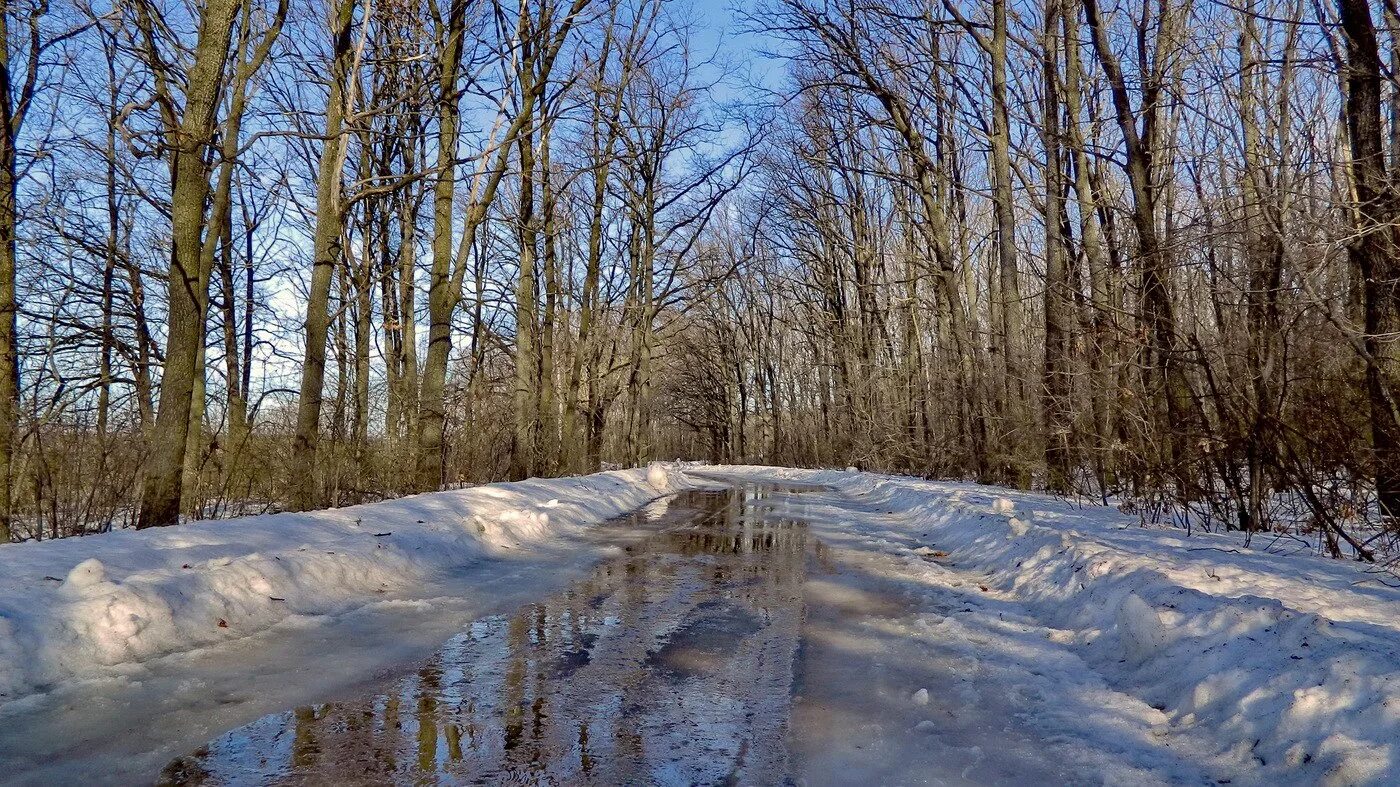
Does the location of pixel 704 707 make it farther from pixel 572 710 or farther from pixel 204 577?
pixel 204 577

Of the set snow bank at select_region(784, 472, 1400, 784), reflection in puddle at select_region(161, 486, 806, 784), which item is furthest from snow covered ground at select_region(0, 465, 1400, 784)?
reflection in puddle at select_region(161, 486, 806, 784)

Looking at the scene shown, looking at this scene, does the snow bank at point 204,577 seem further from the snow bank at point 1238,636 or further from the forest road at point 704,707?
the snow bank at point 1238,636

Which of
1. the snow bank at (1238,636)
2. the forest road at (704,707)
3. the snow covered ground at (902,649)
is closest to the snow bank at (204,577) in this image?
the snow covered ground at (902,649)

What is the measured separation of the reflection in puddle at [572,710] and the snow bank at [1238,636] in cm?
195

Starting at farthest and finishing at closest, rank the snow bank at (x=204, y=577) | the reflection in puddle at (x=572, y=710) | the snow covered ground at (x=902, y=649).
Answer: the snow bank at (x=204, y=577), the snow covered ground at (x=902, y=649), the reflection in puddle at (x=572, y=710)

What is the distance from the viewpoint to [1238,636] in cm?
403

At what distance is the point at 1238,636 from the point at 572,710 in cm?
343

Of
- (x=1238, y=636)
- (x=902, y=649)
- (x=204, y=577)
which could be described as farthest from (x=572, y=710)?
(x=1238, y=636)

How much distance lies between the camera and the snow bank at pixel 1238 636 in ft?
10.1

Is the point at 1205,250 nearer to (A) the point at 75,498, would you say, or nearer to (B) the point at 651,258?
(A) the point at 75,498

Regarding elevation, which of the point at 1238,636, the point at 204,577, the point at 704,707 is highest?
the point at 204,577

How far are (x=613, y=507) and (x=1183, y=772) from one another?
42.4 ft

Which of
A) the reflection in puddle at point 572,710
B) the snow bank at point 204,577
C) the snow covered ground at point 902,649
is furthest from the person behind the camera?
the snow bank at point 204,577

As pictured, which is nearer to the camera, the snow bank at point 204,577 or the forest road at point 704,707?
the forest road at point 704,707
